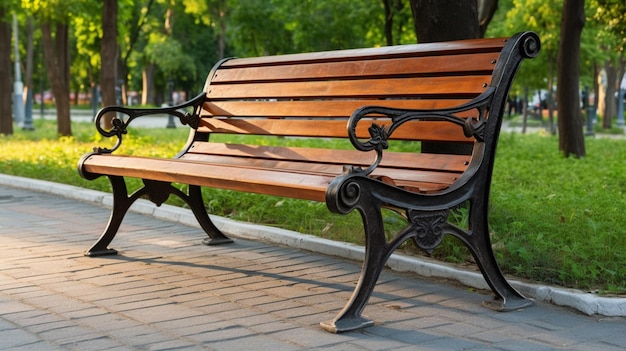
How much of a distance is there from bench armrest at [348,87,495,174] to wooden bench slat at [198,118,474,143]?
0.13m

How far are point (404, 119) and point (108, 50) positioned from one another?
13640 mm

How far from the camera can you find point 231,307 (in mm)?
4984

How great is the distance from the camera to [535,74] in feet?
92.8

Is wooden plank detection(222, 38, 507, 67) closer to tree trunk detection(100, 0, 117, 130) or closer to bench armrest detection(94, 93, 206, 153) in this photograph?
bench armrest detection(94, 93, 206, 153)

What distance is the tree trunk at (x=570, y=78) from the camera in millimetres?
13734

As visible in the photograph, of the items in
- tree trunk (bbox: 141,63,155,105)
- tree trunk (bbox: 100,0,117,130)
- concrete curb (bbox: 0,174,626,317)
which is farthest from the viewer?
tree trunk (bbox: 141,63,155,105)

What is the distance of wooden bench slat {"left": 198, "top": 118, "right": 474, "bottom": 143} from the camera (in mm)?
5132

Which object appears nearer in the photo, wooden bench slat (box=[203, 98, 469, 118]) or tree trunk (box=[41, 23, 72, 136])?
wooden bench slat (box=[203, 98, 469, 118])

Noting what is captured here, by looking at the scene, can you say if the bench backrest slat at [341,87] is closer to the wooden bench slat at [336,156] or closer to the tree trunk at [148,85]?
the wooden bench slat at [336,156]

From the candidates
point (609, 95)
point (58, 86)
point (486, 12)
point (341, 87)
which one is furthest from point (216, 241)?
point (609, 95)

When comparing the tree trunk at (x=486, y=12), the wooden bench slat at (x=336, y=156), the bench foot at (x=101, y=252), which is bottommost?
the bench foot at (x=101, y=252)

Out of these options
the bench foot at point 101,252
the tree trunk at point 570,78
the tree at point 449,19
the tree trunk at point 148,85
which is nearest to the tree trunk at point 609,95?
the tree trunk at point 570,78

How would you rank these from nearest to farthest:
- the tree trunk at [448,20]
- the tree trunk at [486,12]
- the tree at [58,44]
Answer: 1. the tree trunk at [448,20]
2. the tree trunk at [486,12]
3. the tree at [58,44]

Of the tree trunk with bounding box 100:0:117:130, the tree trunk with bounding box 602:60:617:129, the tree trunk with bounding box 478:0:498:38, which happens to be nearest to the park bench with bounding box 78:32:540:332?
the tree trunk with bounding box 478:0:498:38
